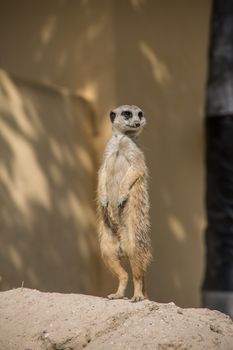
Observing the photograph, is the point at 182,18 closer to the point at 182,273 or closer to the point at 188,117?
the point at 188,117

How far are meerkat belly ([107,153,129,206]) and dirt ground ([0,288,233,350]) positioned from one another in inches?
30.9

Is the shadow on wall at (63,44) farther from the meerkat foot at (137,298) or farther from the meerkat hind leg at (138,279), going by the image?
the meerkat foot at (137,298)

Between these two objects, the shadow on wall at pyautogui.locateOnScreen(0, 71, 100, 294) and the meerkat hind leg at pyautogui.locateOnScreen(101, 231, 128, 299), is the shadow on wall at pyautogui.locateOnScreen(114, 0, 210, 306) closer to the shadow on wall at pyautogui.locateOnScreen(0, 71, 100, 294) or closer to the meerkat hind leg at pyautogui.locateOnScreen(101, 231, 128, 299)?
the shadow on wall at pyautogui.locateOnScreen(0, 71, 100, 294)

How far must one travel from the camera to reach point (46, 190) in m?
7.55

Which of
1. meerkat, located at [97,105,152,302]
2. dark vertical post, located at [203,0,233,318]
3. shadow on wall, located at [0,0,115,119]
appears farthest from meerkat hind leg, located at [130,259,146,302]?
shadow on wall, located at [0,0,115,119]

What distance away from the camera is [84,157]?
26.5 feet

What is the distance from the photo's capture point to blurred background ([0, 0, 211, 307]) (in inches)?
289

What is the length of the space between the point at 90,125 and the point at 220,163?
1.28m

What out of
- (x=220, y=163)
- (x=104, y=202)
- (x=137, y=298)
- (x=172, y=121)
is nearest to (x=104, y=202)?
(x=104, y=202)

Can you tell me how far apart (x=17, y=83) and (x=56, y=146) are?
0.75 metres

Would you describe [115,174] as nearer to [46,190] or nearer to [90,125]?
[46,190]

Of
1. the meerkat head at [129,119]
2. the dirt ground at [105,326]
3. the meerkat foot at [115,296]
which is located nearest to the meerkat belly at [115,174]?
the meerkat head at [129,119]

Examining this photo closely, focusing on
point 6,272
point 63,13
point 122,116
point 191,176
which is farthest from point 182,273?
point 122,116

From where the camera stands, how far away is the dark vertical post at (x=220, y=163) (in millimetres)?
7961
